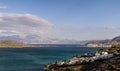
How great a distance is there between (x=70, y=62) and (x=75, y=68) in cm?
1105

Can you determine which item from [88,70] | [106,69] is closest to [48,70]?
[88,70]

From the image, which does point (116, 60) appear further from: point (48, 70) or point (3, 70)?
point (3, 70)

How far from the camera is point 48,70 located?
88.0 meters

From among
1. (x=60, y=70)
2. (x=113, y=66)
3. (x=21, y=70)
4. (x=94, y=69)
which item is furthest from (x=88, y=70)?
(x=21, y=70)

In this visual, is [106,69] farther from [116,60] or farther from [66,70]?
[66,70]

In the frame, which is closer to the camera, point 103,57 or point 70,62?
point 103,57

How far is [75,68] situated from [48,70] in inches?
692

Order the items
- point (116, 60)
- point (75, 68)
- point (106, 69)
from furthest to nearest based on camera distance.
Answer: point (75, 68)
point (116, 60)
point (106, 69)

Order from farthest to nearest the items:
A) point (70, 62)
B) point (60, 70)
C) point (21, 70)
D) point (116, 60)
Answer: point (21, 70), point (70, 62), point (60, 70), point (116, 60)

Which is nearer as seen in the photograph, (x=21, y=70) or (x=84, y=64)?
(x=84, y=64)

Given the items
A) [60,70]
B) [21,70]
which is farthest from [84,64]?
[21,70]

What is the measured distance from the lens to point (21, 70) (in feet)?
299

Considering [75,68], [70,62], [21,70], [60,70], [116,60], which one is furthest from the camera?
[21,70]

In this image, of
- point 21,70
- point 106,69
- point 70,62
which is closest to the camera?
point 106,69
